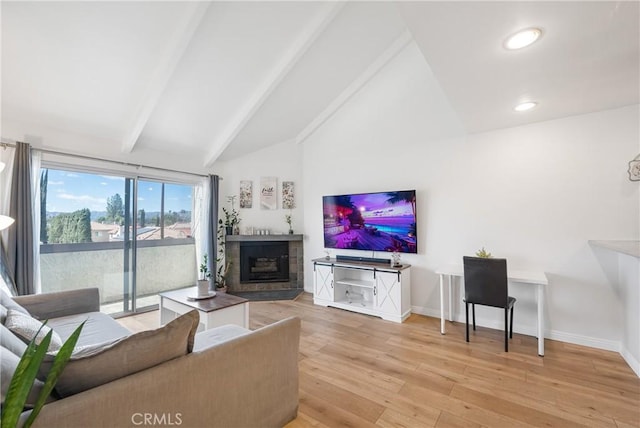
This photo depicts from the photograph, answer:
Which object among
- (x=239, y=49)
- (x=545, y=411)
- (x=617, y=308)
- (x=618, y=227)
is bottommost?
(x=545, y=411)

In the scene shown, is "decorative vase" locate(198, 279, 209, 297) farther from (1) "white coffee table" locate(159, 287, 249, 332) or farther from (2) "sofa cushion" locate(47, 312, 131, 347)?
(2) "sofa cushion" locate(47, 312, 131, 347)

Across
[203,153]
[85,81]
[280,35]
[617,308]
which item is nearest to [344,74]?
[280,35]

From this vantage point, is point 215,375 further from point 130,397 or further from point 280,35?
point 280,35

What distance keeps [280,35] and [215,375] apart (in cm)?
305

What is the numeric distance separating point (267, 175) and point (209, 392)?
13.9 feet

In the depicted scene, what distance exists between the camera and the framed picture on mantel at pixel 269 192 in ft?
17.1

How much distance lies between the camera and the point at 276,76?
3328mm

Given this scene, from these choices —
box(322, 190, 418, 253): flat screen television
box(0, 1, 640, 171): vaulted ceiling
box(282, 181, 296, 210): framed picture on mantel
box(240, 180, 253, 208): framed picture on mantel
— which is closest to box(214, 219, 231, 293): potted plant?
box(240, 180, 253, 208): framed picture on mantel

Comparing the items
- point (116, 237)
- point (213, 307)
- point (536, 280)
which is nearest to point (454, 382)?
point (536, 280)

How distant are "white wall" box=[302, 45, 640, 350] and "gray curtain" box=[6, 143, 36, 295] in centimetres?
385

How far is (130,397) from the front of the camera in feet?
3.61

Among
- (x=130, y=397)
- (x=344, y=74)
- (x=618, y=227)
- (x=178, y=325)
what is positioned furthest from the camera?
(x=344, y=74)

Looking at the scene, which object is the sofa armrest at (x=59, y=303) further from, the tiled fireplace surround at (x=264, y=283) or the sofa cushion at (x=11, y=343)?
the tiled fireplace surround at (x=264, y=283)

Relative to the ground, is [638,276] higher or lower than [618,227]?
→ lower
